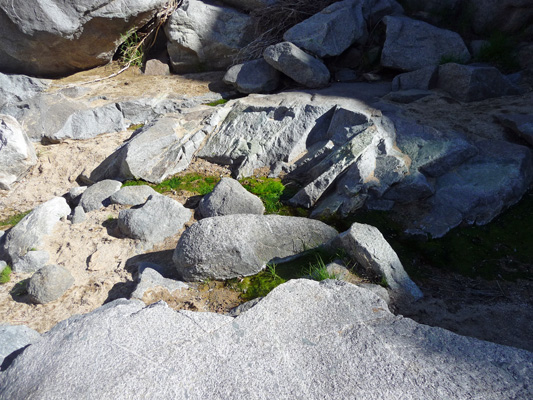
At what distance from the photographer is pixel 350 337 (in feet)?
6.97

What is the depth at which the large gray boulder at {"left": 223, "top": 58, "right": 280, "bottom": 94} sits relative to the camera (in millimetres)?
6352

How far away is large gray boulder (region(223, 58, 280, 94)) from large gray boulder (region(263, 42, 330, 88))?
0.97 ft

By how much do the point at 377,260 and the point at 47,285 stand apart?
99.6 inches

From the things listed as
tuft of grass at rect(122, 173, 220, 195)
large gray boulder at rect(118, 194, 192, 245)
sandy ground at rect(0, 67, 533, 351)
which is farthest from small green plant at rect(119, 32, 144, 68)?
large gray boulder at rect(118, 194, 192, 245)

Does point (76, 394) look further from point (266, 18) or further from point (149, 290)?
point (266, 18)

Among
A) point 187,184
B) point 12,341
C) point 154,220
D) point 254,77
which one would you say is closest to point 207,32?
point 254,77

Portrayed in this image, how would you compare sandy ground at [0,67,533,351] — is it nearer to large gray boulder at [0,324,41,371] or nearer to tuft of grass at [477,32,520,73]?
large gray boulder at [0,324,41,371]

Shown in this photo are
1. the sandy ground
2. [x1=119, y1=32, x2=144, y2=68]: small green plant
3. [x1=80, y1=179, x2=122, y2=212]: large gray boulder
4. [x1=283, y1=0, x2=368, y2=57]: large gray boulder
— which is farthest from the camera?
[x1=119, y1=32, x2=144, y2=68]: small green plant

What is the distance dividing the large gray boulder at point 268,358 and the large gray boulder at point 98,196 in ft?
7.80

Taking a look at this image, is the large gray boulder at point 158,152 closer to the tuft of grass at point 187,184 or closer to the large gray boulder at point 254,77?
the tuft of grass at point 187,184

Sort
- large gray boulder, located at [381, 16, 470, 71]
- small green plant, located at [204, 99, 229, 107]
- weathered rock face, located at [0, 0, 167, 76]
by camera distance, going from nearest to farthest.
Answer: large gray boulder, located at [381, 16, 470, 71] → small green plant, located at [204, 99, 229, 107] → weathered rock face, located at [0, 0, 167, 76]

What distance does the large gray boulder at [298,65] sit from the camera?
593 centimetres

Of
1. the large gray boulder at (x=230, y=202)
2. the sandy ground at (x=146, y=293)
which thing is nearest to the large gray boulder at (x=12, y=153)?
the sandy ground at (x=146, y=293)

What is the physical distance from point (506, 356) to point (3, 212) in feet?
17.1
